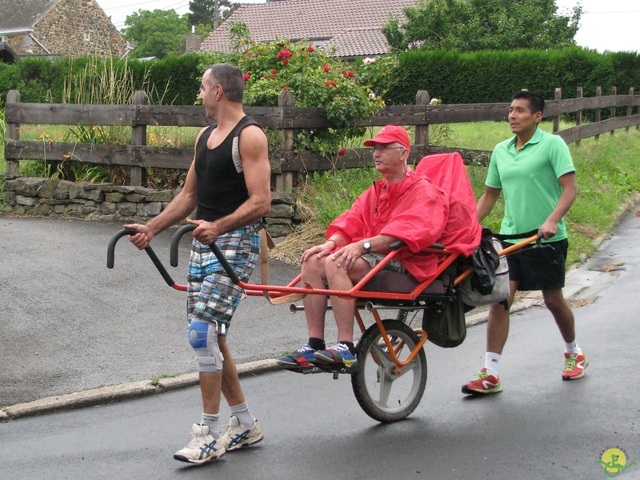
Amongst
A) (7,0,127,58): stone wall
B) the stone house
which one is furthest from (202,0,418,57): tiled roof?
the stone house

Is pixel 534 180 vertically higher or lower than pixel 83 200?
higher

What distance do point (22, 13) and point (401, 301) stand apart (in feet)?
199

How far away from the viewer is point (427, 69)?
110 feet

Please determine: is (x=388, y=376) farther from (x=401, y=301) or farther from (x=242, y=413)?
(x=242, y=413)

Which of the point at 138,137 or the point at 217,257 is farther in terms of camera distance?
the point at 138,137

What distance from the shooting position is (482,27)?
4431 centimetres

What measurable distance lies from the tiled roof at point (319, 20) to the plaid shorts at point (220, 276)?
53.6 m

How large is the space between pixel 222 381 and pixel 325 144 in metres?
7.18

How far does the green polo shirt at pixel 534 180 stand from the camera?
21.7 feet

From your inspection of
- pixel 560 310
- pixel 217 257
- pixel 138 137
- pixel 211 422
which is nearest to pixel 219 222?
pixel 217 257

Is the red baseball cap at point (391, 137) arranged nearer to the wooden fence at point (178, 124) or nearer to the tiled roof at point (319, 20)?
the wooden fence at point (178, 124)

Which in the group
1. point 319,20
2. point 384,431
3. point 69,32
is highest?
point 319,20

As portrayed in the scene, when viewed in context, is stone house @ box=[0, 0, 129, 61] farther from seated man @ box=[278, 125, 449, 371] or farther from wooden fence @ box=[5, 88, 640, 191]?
seated man @ box=[278, 125, 449, 371]

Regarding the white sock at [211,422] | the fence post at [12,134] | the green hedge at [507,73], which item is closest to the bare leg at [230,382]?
the white sock at [211,422]
